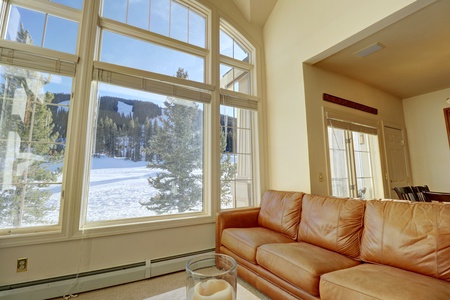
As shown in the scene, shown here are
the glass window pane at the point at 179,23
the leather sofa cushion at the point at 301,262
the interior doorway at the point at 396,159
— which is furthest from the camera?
the interior doorway at the point at 396,159

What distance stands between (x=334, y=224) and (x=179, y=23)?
3101 millimetres

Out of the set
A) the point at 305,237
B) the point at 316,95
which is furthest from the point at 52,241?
the point at 316,95

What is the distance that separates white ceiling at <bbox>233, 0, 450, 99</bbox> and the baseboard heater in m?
3.30

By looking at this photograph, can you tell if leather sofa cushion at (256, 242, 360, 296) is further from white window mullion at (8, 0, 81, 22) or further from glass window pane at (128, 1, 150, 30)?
white window mullion at (8, 0, 81, 22)

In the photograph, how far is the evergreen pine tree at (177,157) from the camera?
2.63 meters

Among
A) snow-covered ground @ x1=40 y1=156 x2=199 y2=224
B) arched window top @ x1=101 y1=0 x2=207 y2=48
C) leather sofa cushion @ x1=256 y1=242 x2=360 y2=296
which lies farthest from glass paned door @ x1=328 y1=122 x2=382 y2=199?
snow-covered ground @ x1=40 y1=156 x2=199 y2=224

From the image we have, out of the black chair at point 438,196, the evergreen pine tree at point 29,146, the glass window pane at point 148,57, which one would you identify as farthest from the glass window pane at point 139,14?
the black chair at point 438,196

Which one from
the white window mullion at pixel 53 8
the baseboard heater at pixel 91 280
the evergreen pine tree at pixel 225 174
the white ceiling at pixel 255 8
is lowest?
the baseboard heater at pixel 91 280

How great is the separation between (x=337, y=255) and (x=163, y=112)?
94.3 inches

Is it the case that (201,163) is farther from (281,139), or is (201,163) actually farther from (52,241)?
(52,241)

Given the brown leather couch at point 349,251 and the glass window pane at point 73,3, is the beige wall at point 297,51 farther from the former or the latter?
the glass window pane at point 73,3

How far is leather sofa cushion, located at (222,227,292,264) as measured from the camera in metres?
2.00

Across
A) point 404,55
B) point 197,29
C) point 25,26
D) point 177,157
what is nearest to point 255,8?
point 197,29

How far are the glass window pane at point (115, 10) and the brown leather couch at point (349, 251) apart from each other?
112 inches
